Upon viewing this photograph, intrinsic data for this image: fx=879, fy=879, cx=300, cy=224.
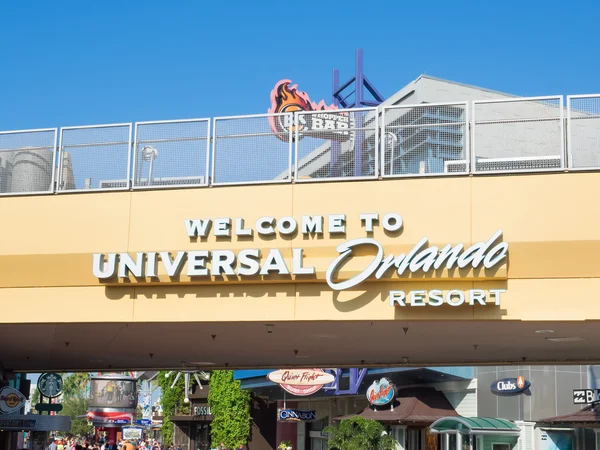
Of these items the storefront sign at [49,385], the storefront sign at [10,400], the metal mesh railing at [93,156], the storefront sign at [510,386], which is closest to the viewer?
the metal mesh railing at [93,156]

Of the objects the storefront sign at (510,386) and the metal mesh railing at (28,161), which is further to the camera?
the storefront sign at (510,386)

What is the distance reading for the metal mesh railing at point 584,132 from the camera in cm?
1748

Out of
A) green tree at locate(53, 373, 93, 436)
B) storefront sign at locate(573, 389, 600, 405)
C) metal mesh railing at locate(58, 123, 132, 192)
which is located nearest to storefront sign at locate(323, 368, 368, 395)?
storefront sign at locate(573, 389, 600, 405)

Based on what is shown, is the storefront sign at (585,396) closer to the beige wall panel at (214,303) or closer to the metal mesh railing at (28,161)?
the beige wall panel at (214,303)

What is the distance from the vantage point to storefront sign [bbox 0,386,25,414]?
70.5 ft

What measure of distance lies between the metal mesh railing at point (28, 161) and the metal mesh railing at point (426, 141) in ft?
24.9

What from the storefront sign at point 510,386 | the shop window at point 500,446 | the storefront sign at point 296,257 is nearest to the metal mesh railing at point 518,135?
the storefront sign at point 296,257

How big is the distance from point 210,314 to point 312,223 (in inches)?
113

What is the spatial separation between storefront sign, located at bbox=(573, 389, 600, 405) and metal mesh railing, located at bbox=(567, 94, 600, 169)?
15.6 m

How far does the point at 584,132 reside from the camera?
1764 cm

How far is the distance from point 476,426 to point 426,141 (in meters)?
18.3

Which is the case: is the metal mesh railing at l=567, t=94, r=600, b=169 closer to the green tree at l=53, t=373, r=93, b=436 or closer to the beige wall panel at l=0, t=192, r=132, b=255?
the beige wall panel at l=0, t=192, r=132, b=255

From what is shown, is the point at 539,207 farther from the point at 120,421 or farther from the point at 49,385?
the point at 120,421

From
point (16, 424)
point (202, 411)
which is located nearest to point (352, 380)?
point (202, 411)
